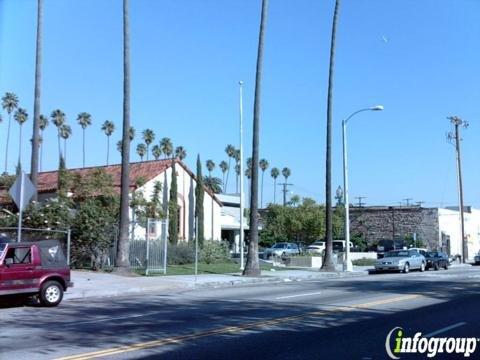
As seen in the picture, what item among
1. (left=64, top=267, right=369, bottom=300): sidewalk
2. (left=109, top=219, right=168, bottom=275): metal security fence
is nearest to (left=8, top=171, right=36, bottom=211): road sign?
(left=64, top=267, right=369, bottom=300): sidewalk

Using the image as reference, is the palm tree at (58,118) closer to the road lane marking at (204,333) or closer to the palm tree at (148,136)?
the palm tree at (148,136)

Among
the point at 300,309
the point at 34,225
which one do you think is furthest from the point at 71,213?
the point at 300,309

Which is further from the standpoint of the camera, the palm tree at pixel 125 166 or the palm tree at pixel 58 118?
the palm tree at pixel 58 118

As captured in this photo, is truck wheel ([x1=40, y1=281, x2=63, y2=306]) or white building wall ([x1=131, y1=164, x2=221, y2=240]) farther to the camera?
white building wall ([x1=131, y1=164, x2=221, y2=240])

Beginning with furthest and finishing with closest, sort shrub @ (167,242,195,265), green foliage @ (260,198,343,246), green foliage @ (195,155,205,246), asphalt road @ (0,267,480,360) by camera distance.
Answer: green foliage @ (260,198,343,246)
green foliage @ (195,155,205,246)
shrub @ (167,242,195,265)
asphalt road @ (0,267,480,360)

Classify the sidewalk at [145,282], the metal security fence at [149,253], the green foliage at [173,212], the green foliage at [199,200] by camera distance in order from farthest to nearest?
the green foliage at [199,200] < the green foliage at [173,212] < the metal security fence at [149,253] < the sidewalk at [145,282]

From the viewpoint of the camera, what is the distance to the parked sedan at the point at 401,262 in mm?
35594

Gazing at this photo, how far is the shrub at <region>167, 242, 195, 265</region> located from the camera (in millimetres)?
33625

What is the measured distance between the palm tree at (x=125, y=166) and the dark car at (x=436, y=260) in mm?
21658

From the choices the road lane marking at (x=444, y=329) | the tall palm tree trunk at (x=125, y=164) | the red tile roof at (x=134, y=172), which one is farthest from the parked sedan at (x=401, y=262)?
the road lane marking at (x=444, y=329)

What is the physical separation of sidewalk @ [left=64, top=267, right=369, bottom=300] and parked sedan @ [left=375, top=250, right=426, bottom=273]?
7452mm

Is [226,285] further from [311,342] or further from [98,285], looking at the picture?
[311,342]

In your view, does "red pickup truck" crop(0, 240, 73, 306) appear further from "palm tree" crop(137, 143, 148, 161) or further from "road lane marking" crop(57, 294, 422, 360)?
"palm tree" crop(137, 143, 148, 161)

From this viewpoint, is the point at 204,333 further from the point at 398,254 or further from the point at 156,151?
the point at 156,151
